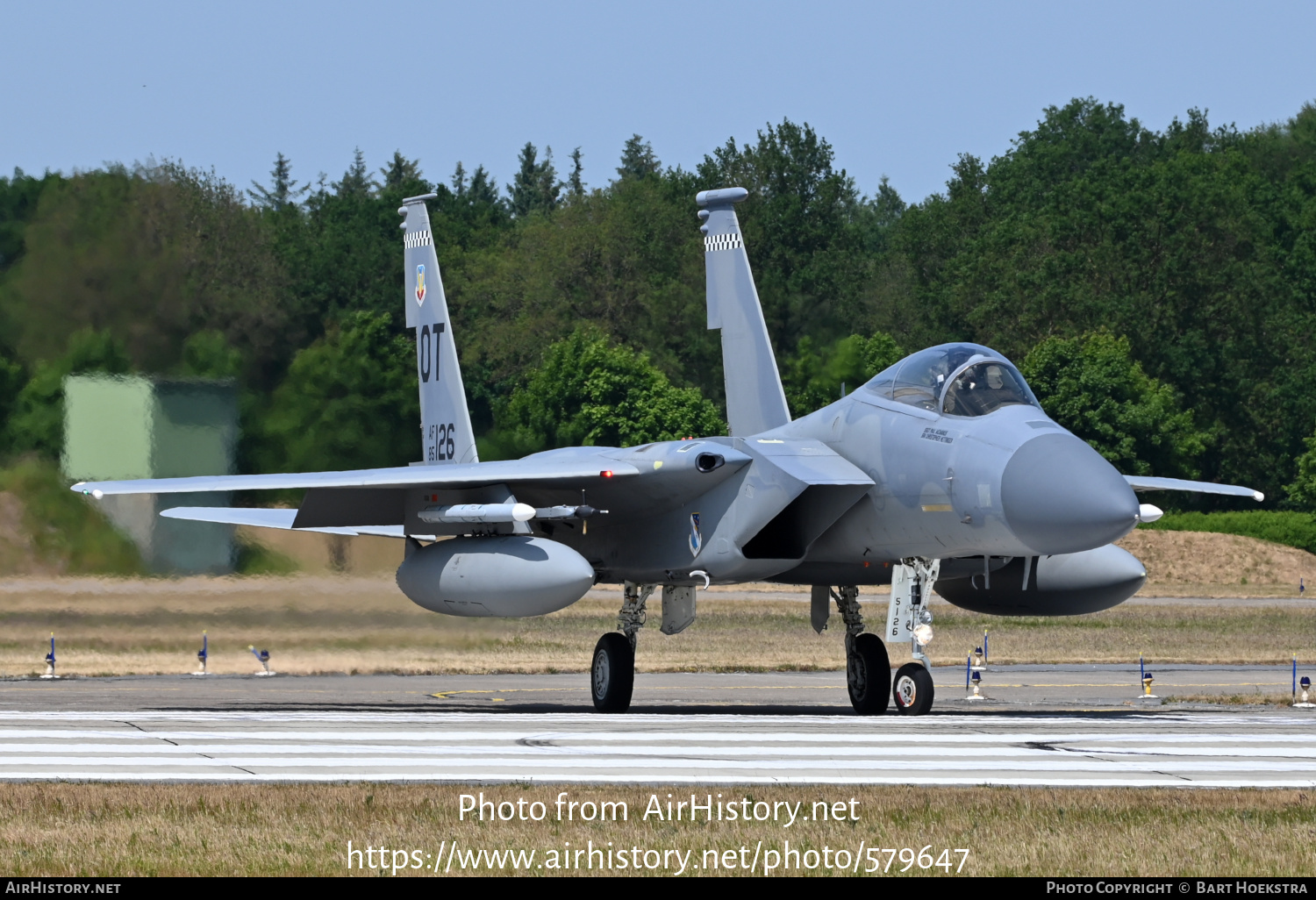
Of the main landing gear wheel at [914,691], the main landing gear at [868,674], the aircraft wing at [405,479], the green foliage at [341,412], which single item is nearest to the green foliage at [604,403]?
the green foliage at [341,412]

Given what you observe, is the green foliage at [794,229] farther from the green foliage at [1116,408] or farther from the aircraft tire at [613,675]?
the aircraft tire at [613,675]

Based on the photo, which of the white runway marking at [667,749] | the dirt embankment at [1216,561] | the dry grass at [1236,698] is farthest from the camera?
the dirt embankment at [1216,561]

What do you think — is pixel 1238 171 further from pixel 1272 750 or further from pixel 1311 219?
pixel 1272 750

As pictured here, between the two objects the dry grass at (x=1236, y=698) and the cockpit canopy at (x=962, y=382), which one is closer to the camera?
the cockpit canopy at (x=962, y=382)

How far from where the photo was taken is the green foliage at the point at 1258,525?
51656 mm

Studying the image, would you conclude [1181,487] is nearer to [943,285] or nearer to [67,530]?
[67,530]

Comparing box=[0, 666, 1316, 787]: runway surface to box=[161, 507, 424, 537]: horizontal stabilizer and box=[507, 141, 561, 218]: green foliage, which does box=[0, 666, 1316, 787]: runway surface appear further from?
box=[507, 141, 561, 218]: green foliage

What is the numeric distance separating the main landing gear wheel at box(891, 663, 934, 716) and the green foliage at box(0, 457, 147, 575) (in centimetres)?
970

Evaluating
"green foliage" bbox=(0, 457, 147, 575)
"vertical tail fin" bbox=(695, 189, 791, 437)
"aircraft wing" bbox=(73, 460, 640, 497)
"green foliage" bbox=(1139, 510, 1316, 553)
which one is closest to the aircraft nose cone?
"aircraft wing" bbox=(73, 460, 640, 497)

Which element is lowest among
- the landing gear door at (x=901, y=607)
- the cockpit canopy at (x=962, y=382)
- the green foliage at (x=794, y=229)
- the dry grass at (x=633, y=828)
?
the dry grass at (x=633, y=828)

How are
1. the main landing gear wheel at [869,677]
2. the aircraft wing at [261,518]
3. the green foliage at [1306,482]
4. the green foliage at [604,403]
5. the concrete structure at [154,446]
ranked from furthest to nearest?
the green foliage at [604,403], the green foliage at [1306,482], the concrete structure at [154,446], the aircraft wing at [261,518], the main landing gear wheel at [869,677]

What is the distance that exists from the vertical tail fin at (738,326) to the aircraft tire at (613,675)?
4.46m
